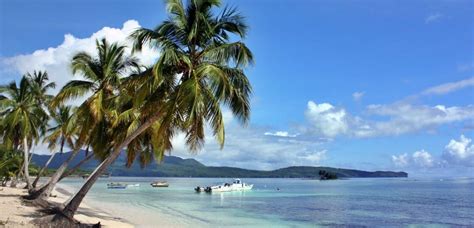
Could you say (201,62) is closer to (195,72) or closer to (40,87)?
(195,72)

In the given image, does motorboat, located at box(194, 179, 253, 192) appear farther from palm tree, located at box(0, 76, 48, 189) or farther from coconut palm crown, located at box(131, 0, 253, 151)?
coconut palm crown, located at box(131, 0, 253, 151)

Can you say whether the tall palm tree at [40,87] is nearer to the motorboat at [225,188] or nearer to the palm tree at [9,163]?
the palm tree at [9,163]

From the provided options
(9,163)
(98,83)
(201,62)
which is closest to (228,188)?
(9,163)

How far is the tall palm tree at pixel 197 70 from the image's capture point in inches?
512

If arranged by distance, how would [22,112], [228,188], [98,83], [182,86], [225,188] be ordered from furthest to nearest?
[228,188]
[225,188]
[22,112]
[98,83]
[182,86]

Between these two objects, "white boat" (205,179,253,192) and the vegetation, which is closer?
the vegetation

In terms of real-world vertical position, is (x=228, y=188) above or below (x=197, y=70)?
below

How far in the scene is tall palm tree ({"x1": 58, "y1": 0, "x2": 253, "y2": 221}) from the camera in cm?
1300

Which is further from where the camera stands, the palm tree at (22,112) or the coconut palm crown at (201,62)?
the palm tree at (22,112)

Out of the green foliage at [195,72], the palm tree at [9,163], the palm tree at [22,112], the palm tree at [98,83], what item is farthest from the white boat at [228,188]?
the green foliage at [195,72]

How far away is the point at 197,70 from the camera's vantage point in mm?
13133

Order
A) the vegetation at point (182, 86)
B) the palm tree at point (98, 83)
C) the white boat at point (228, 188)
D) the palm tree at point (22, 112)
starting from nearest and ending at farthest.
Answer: the vegetation at point (182, 86) < the palm tree at point (98, 83) < the palm tree at point (22, 112) < the white boat at point (228, 188)

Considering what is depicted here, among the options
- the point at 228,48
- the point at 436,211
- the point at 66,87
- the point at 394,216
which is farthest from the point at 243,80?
the point at 436,211

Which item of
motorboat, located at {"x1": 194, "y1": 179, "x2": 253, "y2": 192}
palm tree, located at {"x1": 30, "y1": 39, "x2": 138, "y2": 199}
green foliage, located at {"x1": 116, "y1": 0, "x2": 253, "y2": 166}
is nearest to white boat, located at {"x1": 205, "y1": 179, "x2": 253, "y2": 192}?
motorboat, located at {"x1": 194, "y1": 179, "x2": 253, "y2": 192}
